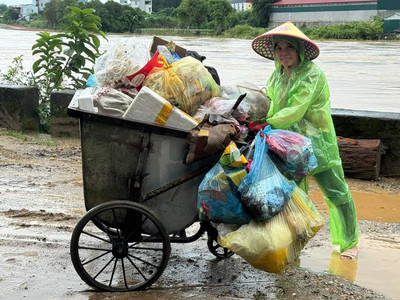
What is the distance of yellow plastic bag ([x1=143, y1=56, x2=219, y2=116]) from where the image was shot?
3.79m

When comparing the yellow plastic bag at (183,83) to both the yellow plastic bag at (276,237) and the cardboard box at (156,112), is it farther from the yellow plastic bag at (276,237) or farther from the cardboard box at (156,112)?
the yellow plastic bag at (276,237)

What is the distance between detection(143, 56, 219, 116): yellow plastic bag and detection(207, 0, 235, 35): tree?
221 ft

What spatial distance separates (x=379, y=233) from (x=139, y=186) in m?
2.31

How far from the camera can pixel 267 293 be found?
12.6ft

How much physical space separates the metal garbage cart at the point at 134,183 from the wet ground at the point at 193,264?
31cm

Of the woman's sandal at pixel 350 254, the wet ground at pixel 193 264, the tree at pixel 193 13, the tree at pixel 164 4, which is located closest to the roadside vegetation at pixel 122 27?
the tree at pixel 193 13

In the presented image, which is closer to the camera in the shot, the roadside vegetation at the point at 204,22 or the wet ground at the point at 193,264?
the wet ground at the point at 193,264

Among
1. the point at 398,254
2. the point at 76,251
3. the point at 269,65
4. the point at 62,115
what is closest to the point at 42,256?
the point at 76,251

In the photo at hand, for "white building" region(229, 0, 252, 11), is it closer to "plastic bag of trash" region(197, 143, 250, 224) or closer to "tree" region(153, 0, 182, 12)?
"tree" region(153, 0, 182, 12)

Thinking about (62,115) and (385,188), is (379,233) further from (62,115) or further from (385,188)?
(62,115)

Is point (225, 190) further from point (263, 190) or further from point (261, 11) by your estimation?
point (261, 11)

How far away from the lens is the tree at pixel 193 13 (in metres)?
73.9

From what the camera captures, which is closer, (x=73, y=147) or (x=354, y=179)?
(x=354, y=179)

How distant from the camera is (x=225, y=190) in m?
3.51
